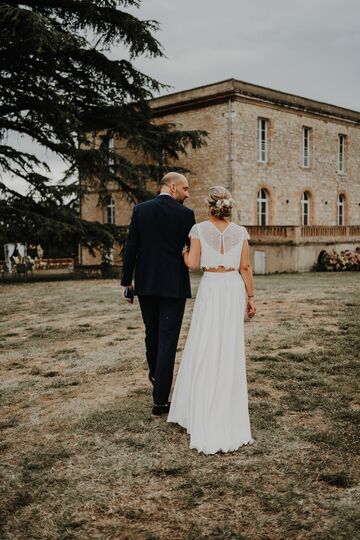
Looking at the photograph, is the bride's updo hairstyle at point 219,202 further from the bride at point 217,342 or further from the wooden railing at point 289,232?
the wooden railing at point 289,232

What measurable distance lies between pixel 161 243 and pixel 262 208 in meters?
23.3

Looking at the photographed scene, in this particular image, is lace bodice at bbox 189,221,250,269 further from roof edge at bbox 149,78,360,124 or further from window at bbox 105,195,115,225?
window at bbox 105,195,115,225

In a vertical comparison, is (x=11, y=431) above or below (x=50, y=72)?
below

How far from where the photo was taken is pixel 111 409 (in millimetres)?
4797

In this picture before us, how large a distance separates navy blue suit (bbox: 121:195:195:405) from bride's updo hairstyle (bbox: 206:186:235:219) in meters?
0.52

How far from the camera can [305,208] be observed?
29.8m

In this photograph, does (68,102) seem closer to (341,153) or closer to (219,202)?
(219,202)

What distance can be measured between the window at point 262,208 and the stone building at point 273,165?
49 millimetres

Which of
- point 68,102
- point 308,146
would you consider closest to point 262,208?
point 308,146

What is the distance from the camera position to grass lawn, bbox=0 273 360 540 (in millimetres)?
2881

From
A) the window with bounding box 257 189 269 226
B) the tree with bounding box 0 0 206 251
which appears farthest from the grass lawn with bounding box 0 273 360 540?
the window with bounding box 257 189 269 226

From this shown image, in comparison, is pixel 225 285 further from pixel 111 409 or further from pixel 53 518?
pixel 53 518

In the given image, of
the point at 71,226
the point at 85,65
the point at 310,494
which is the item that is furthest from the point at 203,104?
the point at 310,494

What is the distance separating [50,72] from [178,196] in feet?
52.8
